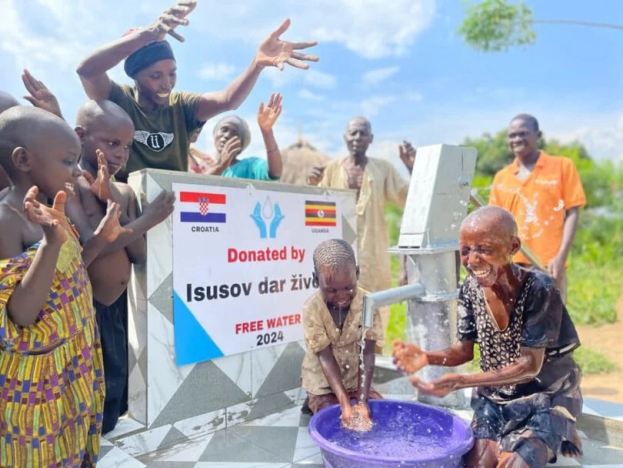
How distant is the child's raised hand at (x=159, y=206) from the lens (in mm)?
2062

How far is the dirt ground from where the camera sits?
395 centimetres

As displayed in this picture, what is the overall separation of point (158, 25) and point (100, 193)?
84cm

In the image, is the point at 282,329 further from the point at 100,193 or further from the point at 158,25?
the point at 158,25

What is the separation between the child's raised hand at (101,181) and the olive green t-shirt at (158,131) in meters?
0.45

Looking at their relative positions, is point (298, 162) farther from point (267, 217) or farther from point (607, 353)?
point (267, 217)

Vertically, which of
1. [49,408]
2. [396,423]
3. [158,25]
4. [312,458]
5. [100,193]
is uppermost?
[158,25]

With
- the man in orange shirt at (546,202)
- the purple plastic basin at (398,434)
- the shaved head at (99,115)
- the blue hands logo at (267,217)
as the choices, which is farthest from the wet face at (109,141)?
the man in orange shirt at (546,202)

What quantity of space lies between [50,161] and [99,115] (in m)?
0.57

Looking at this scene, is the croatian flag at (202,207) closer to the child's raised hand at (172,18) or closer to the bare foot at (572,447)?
the child's raised hand at (172,18)

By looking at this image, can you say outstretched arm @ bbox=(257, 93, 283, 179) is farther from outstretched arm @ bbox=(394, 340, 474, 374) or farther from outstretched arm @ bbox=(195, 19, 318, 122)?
outstretched arm @ bbox=(394, 340, 474, 374)

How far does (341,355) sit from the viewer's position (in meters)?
2.46

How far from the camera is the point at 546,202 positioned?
3.38 meters

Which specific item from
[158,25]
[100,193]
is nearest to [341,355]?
[100,193]

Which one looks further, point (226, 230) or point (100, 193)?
point (226, 230)
